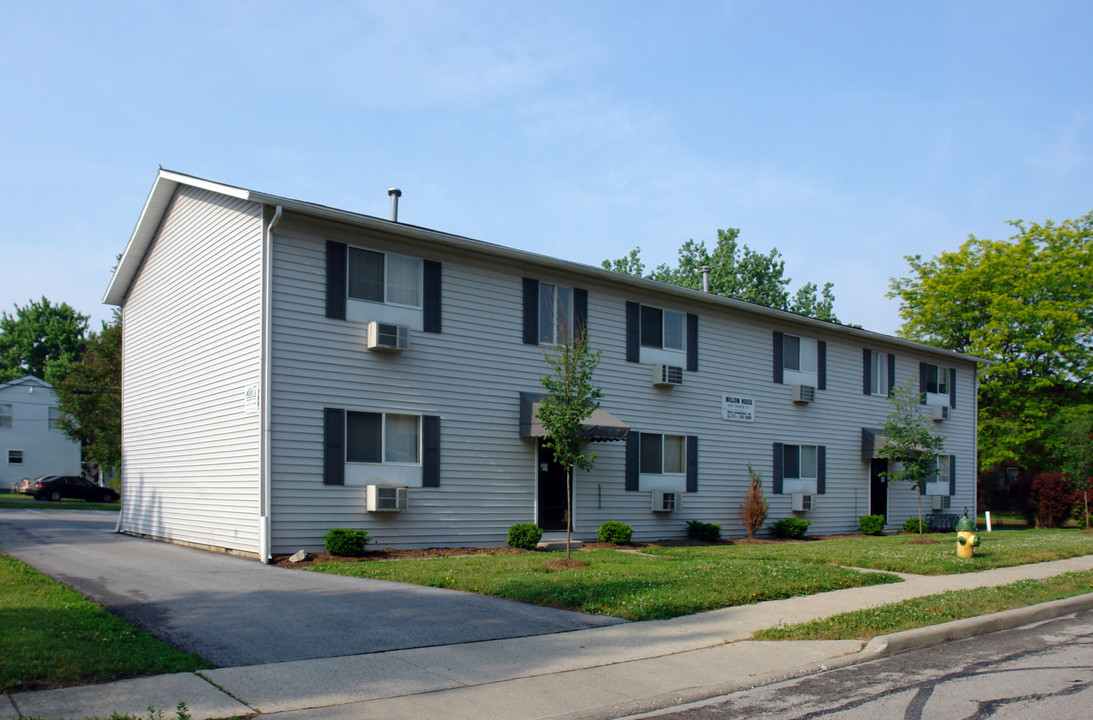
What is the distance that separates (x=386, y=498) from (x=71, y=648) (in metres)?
8.77

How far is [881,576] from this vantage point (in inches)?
508

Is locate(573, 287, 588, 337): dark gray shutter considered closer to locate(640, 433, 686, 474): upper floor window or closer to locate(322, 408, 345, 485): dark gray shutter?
locate(640, 433, 686, 474): upper floor window

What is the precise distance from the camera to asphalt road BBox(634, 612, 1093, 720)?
20.0 feet

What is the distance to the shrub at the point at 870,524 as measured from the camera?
25312 mm

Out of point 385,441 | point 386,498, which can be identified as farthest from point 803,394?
point 386,498

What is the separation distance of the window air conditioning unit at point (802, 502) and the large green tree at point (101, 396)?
28830mm

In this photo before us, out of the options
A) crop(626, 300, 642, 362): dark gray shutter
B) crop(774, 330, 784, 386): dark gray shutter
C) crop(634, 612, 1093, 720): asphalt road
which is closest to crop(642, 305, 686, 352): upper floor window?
crop(626, 300, 642, 362): dark gray shutter

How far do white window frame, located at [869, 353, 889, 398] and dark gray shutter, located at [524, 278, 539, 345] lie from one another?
43.8 feet

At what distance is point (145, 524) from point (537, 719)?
1726 cm

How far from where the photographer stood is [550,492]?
18.8 m

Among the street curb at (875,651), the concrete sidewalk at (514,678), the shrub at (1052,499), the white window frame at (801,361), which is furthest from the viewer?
the shrub at (1052,499)

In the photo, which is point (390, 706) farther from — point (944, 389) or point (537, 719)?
point (944, 389)

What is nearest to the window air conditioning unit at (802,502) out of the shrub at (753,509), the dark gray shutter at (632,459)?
the shrub at (753,509)

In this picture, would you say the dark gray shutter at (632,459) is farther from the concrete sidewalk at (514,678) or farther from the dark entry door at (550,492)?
the concrete sidewalk at (514,678)
